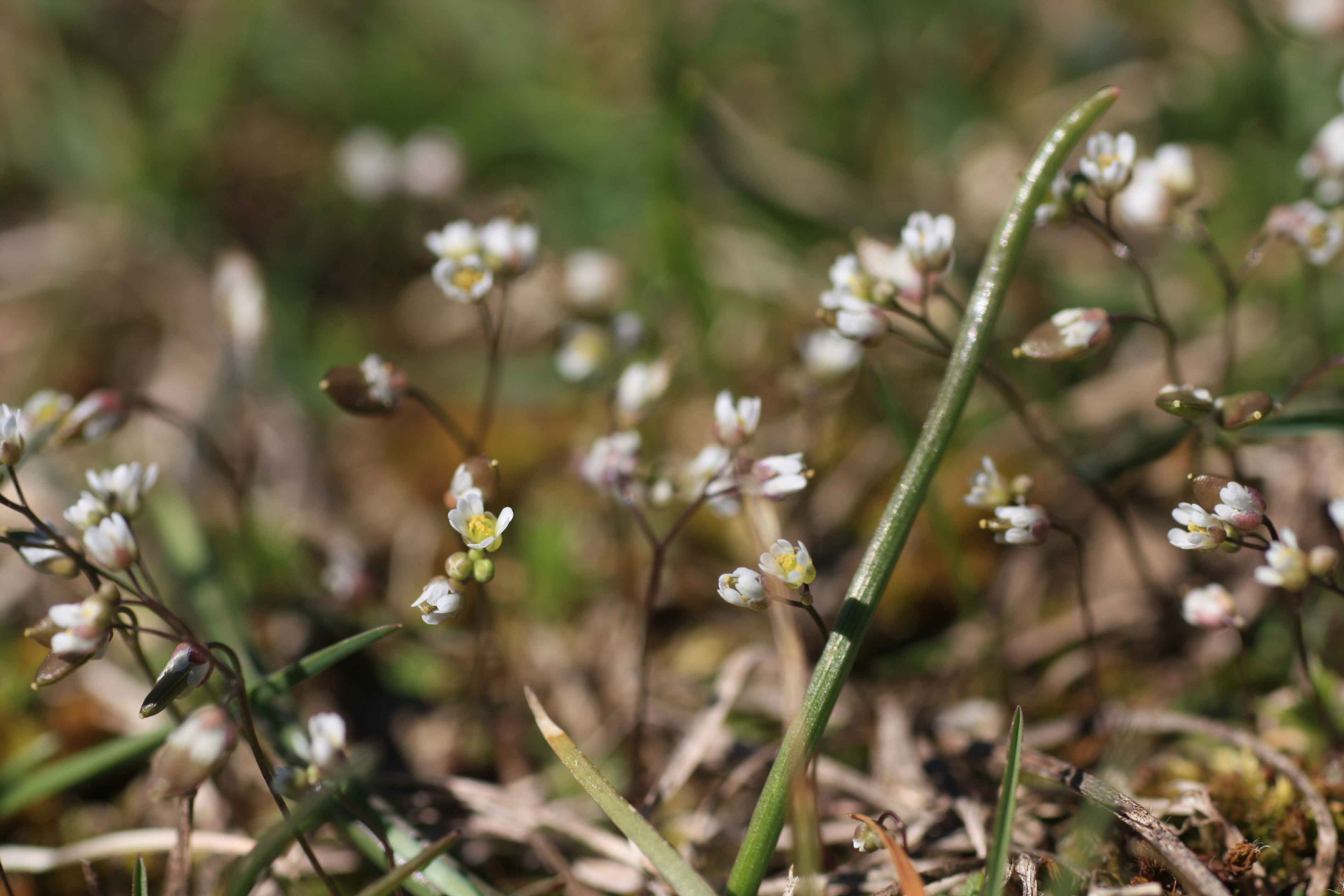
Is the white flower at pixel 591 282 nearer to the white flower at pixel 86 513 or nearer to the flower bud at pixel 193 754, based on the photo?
the white flower at pixel 86 513

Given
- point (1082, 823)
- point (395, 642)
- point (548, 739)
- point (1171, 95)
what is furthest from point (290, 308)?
point (1171, 95)

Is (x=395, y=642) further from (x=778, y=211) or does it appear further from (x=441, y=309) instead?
(x=778, y=211)

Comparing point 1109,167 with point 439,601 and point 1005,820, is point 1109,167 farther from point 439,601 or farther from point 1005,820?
point 439,601

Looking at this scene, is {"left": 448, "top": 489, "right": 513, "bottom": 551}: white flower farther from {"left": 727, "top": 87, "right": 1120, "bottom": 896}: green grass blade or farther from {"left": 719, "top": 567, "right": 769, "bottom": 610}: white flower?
{"left": 727, "top": 87, "right": 1120, "bottom": 896}: green grass blade

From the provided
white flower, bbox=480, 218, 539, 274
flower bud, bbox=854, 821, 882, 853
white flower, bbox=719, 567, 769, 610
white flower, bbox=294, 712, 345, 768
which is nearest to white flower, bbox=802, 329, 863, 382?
white flower, bbox=480, 218, 539, 274

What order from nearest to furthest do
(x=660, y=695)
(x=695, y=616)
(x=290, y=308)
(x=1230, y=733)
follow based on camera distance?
(x=1230, y=733) → (x=660, y=695) → (x=695, y=616) → (x=290, y=308)

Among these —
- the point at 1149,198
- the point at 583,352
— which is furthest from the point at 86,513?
the point at 1149,198

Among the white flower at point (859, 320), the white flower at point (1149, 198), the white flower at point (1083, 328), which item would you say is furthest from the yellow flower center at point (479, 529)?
the white flower at point (1149, 198)
